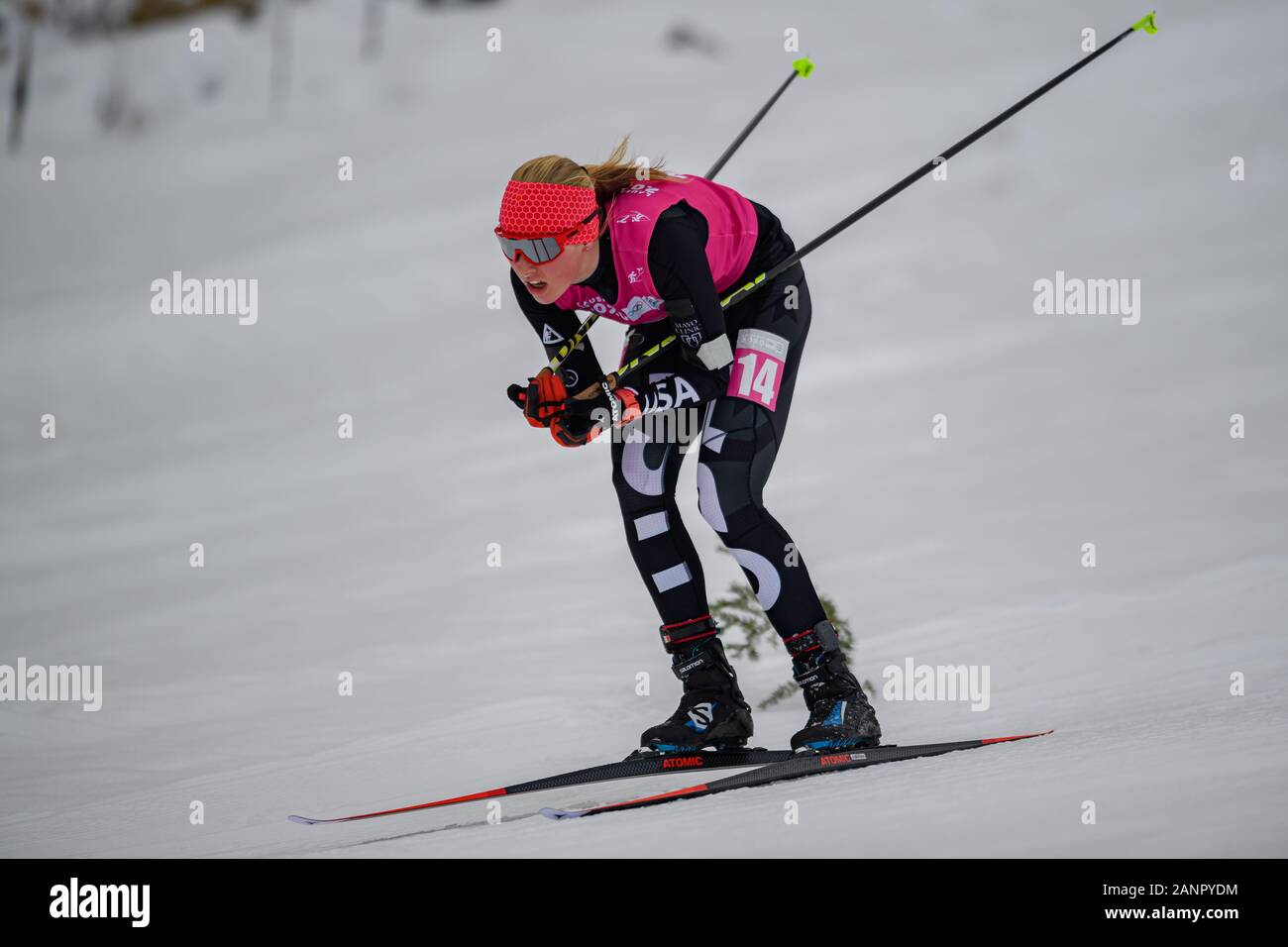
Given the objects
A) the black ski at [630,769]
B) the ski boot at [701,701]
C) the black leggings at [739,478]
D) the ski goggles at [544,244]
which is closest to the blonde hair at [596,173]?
the ski goggles at [544,244]

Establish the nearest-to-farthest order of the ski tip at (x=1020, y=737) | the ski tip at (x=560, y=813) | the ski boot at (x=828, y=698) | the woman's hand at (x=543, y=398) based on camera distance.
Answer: the ski tip at (x=560, y=813) → the woman's hand at (x=543, y=398) → the ski boot at (x=828, y=698) → the ski tip at (x=1020, y=737)

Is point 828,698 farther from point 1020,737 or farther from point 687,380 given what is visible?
point 687,380

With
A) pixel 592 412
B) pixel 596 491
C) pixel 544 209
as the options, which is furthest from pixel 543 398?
pixel 596 491

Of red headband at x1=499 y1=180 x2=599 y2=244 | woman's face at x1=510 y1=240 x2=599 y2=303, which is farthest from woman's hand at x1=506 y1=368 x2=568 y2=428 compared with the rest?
red headband at x1=499 y1=180 x2=599 y2=244

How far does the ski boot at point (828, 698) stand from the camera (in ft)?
13.0

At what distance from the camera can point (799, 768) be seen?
3.84m

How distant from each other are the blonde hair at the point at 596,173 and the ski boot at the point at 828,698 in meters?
1.29

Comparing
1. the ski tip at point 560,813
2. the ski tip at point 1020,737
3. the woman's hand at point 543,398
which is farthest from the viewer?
the ski tip at point 1020,737

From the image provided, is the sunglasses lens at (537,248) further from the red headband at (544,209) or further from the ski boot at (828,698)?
the ski boot at (828,698)

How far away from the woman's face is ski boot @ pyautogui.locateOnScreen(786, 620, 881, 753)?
1170mm

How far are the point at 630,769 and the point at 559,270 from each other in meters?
1.40

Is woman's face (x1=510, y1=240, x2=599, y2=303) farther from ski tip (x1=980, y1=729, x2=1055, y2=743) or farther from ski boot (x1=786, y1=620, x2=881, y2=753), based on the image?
ski tip (x1=980, y1=729, x2=1055, y2=743)

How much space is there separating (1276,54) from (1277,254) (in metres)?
5.24

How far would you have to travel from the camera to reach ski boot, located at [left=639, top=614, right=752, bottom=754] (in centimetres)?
415
